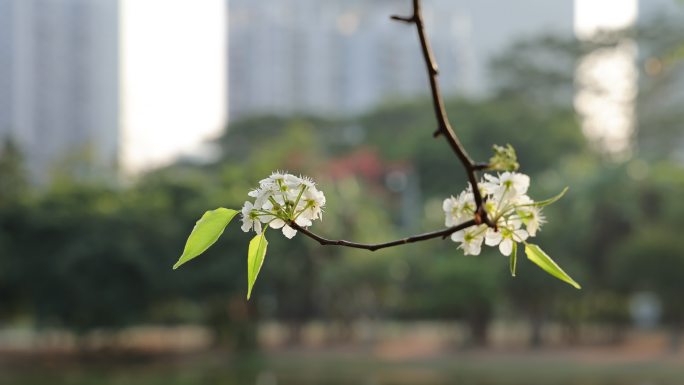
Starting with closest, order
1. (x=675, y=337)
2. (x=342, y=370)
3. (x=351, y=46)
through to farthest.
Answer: (x=342, y=370) < (x=675, y=337) < (x=351, y=46)

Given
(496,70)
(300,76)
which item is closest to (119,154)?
(496,70)

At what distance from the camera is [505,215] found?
83 centimetres

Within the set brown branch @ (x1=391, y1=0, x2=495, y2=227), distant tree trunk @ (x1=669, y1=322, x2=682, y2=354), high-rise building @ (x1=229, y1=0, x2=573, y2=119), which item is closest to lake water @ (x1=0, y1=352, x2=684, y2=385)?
distant tree trunk @ (x1=669, y1=322, x2=682, y2=354)

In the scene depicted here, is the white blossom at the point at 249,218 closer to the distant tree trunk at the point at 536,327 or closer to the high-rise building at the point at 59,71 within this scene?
the distant tree trunk at the point at 536,327

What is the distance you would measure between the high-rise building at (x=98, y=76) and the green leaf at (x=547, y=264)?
31768 mm

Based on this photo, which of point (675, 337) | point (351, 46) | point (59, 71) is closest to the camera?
point (675, 337)

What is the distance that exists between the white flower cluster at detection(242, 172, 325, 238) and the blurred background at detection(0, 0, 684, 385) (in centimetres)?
944

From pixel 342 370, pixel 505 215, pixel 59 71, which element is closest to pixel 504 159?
pixel 505 215

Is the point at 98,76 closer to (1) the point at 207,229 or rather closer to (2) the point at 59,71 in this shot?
(2) the point at 59,71

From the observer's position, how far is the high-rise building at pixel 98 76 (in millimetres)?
35750

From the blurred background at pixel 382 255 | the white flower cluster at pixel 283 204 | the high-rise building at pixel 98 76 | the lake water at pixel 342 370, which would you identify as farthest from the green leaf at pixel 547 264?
the high-rise building at pixel 98 76

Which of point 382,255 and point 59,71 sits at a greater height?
point 59,71

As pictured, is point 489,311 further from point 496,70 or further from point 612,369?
point 496,70

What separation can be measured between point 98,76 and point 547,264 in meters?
41.1
